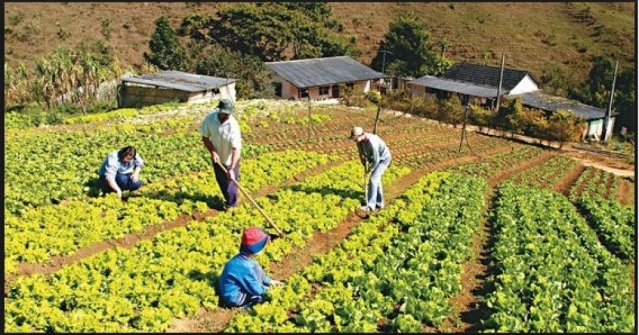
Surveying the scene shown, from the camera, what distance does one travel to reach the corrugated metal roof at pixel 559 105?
37853 mm

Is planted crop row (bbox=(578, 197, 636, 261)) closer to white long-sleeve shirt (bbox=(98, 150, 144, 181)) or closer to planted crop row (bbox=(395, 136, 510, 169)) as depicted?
planted crop row (bbox=(395, 136, 510, 169))

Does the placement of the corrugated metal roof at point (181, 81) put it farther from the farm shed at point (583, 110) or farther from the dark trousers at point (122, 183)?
the farm shed at point (583, 110)

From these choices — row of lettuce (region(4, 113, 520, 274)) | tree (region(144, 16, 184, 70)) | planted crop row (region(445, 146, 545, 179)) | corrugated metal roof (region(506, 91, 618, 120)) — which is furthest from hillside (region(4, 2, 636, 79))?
row of lettuce (region(4, 113, 520, 274))

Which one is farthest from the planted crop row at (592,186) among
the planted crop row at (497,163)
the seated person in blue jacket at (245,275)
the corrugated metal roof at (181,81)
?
the corrugated metal roof at (181,81)

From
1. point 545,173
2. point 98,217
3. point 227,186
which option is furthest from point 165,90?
point 98,217

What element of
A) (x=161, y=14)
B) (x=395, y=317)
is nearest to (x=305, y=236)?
(x=395, y=317)

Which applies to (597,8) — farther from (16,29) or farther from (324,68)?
(16,29)

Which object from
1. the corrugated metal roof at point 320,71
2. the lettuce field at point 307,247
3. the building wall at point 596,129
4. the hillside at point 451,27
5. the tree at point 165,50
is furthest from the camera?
the hillside at point 451,27

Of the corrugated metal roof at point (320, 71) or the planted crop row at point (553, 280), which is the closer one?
the planted crop row at point (553, 280)

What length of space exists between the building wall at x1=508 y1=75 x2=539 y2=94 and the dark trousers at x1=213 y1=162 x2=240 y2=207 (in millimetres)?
36908

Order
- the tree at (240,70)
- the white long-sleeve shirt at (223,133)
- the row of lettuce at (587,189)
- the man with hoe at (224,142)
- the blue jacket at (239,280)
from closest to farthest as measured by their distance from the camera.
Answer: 1. the blue jacket at (239,280)
2. the man with hoe at (224,142)
3. the white long-sleeve shirt at (223,133)
4. the row of lettuce at (587,189)
5. the tree at (240,70)

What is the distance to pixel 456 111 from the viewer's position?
32.0 meters

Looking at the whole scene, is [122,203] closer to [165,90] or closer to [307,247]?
[307,247]

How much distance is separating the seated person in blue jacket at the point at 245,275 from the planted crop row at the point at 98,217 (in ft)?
10.1
